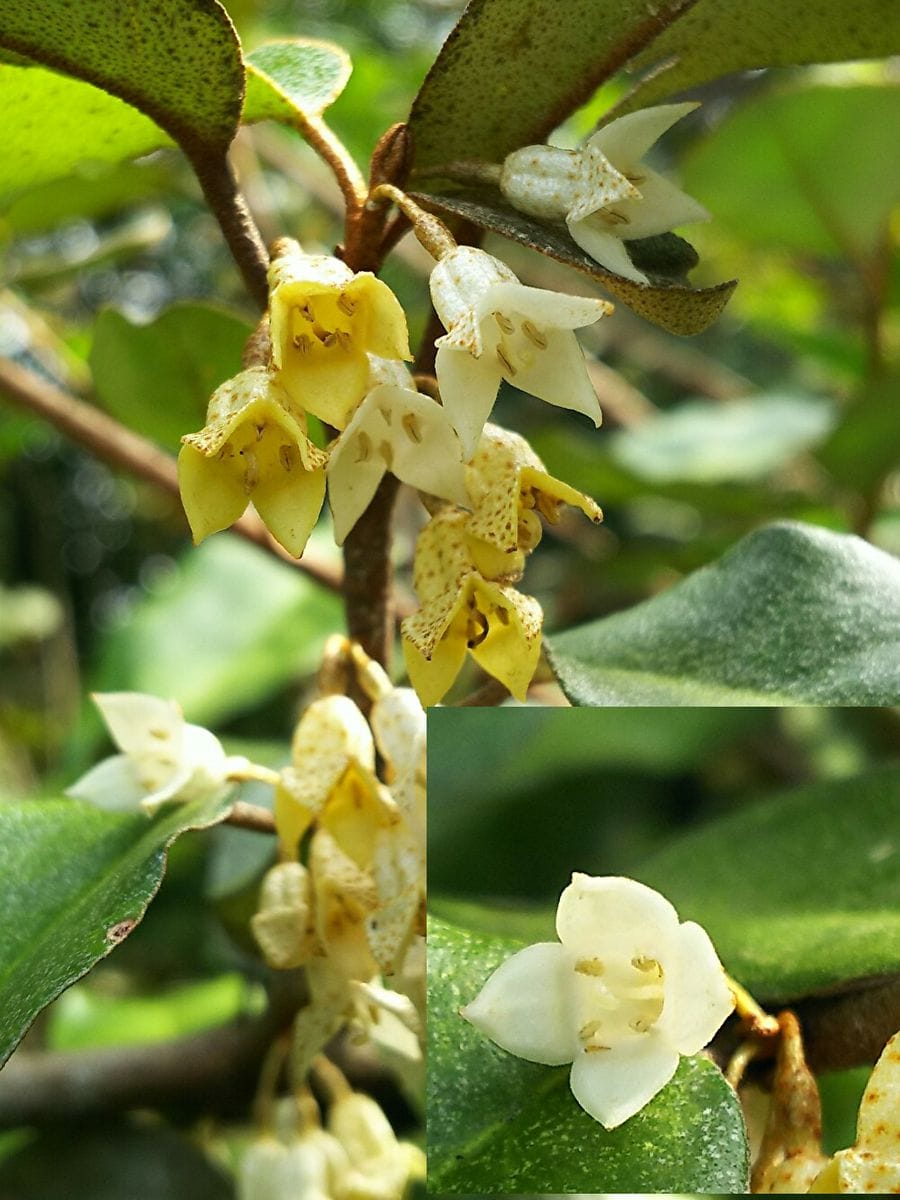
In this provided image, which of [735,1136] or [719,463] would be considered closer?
[735,1136]

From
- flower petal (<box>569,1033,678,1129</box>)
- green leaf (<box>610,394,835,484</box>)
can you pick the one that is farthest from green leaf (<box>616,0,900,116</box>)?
green leaf (<box>610,394,835,484</box>)

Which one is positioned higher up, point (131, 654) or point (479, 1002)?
point (479, 1002)

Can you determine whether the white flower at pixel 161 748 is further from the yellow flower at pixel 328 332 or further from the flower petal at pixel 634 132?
the flower petal at pixel 634 132

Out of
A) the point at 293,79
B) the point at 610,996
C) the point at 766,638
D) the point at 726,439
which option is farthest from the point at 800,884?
the point at 726,439

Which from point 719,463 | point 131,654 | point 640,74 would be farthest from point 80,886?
point 719,463

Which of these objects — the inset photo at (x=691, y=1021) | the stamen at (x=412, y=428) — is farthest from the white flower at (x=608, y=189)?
A: the inset photo at (x=691, y=1021)

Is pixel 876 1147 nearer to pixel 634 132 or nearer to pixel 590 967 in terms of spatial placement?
pixel 590 967

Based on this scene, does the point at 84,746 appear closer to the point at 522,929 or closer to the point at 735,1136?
the point at 522,929
